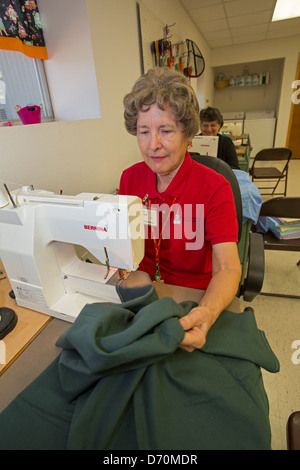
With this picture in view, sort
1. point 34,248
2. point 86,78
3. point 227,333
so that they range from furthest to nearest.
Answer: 1. point 86,78
2. point 34,248
3. point 227,333

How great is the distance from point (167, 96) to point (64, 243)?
0.59 metres

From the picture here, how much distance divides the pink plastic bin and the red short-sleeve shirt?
586 mm

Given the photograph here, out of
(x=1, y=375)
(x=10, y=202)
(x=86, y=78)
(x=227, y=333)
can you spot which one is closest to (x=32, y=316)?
(x=1, y=375)

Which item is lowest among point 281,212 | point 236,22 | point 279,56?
point 281,212

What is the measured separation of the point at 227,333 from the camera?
1.92 ft

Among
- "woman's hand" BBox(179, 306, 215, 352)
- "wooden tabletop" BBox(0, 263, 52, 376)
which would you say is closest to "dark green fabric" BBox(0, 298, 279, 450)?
"woman's hand" BBox(179, 306, 215, 352)

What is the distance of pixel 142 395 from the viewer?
1.47 ft

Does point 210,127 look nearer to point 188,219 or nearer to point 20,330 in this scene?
point 188,219

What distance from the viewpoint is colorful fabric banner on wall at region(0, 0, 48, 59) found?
1.24 metres

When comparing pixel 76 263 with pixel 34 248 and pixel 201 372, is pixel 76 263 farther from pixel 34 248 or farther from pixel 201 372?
pixel 201 372

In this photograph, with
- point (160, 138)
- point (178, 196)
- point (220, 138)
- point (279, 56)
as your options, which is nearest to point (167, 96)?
point (160, 138)

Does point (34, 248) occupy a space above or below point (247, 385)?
above

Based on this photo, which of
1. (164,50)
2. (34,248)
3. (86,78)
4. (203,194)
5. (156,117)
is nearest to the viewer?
(34,248)

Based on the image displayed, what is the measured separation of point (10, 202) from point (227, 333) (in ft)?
2.35
